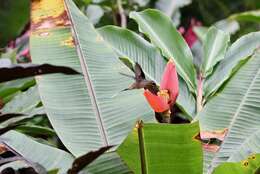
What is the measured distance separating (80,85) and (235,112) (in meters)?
0.28

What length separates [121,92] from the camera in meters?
1.02

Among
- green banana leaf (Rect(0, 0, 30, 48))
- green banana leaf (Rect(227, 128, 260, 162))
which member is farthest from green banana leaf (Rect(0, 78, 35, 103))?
green banana leaf (Rect(0, 0, 30, 48))

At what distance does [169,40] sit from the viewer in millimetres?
1374

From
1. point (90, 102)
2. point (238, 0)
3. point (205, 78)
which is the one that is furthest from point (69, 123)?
point (238, 0)

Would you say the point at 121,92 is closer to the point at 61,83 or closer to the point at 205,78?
the point at 61,83

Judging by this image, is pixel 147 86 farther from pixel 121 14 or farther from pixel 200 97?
pixel 121 14

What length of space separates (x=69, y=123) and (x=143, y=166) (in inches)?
7.8

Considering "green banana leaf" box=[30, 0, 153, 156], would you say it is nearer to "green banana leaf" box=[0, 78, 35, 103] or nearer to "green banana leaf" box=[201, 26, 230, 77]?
"green banana leaf" box=[0, 78, 35, 103]

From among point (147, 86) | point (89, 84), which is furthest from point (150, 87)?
point (89, 84)

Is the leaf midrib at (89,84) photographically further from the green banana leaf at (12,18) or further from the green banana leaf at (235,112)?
the green banana leaf at (12,18)

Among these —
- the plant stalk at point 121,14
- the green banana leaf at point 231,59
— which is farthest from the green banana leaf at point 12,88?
the plant stalk at point 121,14

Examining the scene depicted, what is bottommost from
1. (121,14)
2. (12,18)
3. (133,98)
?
(121,14)

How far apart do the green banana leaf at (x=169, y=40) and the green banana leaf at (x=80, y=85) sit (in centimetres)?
22

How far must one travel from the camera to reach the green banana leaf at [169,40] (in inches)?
50.5
